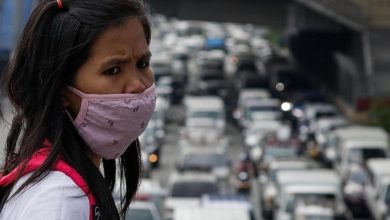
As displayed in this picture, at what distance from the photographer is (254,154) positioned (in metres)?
35.7

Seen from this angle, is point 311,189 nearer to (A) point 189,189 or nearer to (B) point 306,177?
(B) point 306,177

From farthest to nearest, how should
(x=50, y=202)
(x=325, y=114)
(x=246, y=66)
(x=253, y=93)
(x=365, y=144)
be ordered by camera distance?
(x=246, y=66), (x=253, y=93), (x=325, y=114), (x=365, y=144), (x=50, y=202)

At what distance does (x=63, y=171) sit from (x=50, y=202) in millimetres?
111

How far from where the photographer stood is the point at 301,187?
2458cm

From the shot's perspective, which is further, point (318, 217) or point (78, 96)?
point (318, 217)

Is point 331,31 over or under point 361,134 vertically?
over

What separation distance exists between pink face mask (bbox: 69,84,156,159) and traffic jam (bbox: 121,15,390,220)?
4.78 m

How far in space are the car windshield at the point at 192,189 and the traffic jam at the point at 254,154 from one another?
18 mm

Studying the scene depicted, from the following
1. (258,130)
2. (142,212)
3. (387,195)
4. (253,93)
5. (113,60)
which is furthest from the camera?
(253,93)

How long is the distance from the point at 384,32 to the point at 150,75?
47.9m

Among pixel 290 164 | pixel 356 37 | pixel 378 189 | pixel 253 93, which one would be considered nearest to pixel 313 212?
pixel 378 189

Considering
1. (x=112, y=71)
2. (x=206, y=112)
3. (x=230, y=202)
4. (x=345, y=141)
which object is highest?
(x=112, y=71)

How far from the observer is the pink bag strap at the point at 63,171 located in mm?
2551

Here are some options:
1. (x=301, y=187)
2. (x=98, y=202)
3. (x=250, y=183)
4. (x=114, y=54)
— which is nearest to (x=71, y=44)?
(x=114, y=54)
